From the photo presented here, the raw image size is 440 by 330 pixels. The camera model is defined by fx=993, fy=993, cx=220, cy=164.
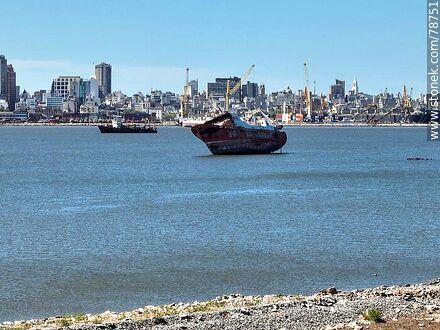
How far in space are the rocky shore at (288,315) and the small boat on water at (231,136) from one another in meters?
72.3

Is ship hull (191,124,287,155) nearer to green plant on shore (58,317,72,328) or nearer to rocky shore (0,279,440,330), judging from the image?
rocky shore (0,279,440,330)

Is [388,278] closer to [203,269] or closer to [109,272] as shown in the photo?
[203,269]

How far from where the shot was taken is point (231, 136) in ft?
311

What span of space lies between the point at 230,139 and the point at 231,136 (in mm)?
306

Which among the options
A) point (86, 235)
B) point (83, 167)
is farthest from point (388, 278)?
point (83, 167)

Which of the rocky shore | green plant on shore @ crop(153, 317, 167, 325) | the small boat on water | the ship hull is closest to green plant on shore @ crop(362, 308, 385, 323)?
the rocky shore

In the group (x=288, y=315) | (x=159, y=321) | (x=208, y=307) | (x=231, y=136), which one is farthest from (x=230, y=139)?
(x=159, y=321)

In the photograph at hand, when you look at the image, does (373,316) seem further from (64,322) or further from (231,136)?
(231,136)

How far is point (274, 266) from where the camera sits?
28.6m

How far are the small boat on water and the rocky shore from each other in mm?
72251

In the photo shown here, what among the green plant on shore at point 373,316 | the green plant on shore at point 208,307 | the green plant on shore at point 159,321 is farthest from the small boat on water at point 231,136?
the green plant on shore at point 373,316

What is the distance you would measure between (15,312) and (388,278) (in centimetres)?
1021

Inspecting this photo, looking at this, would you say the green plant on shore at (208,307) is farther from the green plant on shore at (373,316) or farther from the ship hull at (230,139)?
the ship hull at (230,139)

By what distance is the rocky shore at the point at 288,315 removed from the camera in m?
16.7
